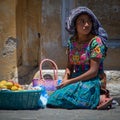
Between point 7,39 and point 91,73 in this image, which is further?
point 7,39

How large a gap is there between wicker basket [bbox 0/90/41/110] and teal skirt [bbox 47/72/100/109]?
322 mm

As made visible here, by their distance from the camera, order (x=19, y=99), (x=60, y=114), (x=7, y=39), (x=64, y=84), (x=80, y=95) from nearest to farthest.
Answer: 1. (x=60, y=114)
2. (x=19, y=99)
3. (x=80, y=95)
4. (x=64, y=84)
5. (x=7, y=39)

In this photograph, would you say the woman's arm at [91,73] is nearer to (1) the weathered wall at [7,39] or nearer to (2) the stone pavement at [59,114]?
(2) the stone pavement at [59,114]

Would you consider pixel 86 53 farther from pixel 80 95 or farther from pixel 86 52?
pixel 80 95

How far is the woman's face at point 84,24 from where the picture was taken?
695 cm

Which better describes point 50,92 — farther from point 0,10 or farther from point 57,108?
point 0,10

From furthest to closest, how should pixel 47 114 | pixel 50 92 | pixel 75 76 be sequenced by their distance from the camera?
pixel 50 92 < pixel 75 76 < pixel 47 114

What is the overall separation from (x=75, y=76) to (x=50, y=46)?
1.69 metres

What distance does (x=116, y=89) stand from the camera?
8508 millimetres

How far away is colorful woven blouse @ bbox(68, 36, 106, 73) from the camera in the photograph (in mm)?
6887

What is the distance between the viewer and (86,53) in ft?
22.9

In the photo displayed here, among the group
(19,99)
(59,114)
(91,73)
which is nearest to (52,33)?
(91,73)

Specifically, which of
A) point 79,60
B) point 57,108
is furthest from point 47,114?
point 79,60

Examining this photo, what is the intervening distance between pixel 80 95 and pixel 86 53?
55 centimetres
